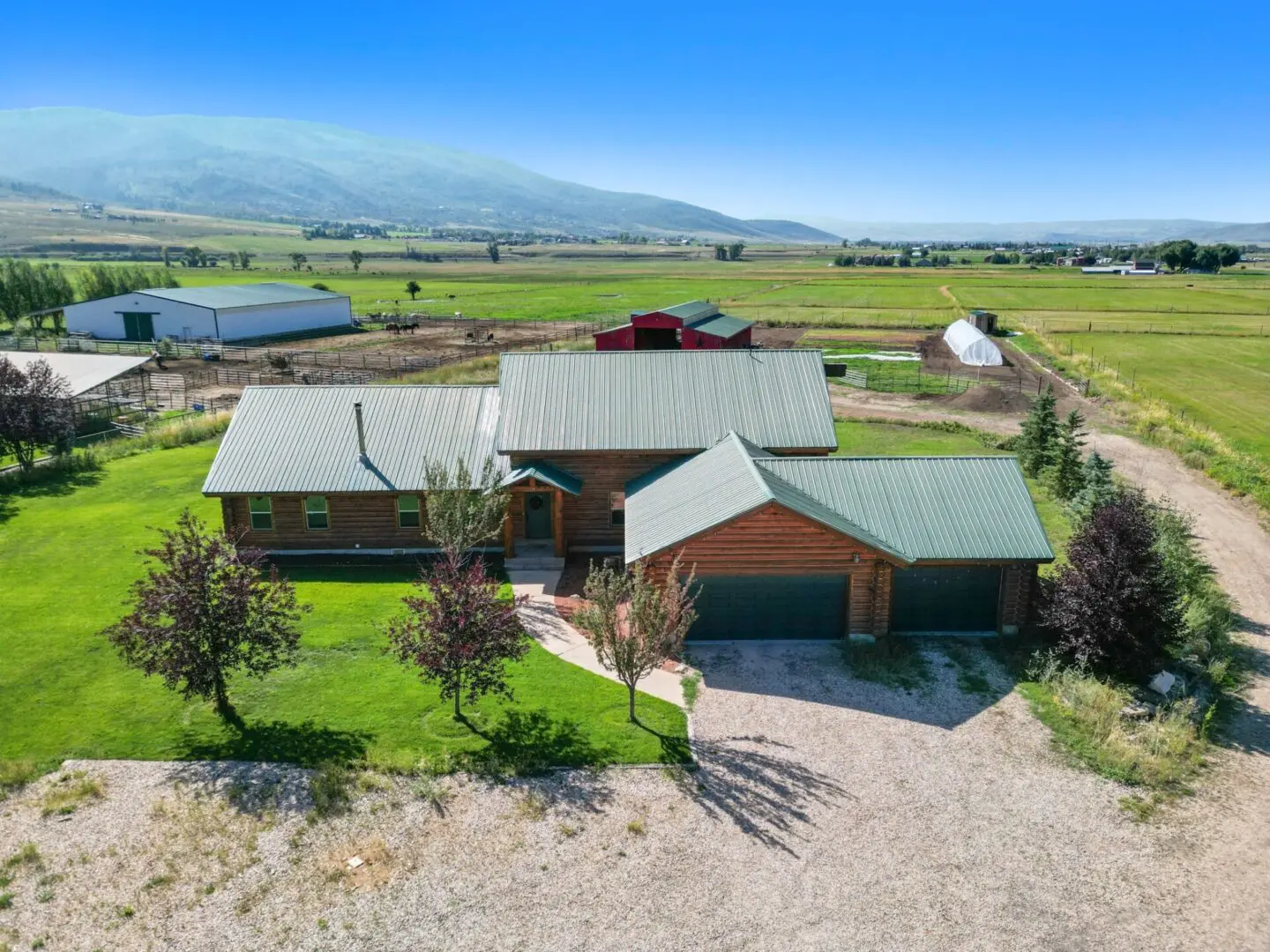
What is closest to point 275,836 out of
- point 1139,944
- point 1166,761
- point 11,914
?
point 11,914

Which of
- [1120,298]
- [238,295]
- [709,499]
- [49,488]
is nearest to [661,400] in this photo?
[709,499]

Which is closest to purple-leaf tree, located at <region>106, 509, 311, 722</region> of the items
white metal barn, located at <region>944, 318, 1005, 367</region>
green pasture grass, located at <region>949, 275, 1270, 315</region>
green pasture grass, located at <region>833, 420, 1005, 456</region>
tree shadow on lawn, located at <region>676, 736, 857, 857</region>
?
tree shadow on lawn, located at <region>676, 736, 857, 857</region>

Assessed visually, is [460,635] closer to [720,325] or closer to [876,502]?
[876,502]

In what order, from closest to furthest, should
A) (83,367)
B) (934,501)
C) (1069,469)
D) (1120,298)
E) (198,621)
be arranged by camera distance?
(198,621), (934,501), (1069,469), (83,367), (1120,298)

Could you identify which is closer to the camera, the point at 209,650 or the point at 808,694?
the point at 209,650

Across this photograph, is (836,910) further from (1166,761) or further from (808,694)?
(1166,761)
